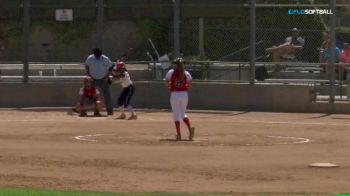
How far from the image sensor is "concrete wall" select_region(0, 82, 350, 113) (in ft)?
85.4

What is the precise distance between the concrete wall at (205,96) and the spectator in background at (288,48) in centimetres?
125

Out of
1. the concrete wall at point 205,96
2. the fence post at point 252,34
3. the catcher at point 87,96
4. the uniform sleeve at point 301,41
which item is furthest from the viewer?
the uniform sleeve at point 301,41

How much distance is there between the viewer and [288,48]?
89.3ft

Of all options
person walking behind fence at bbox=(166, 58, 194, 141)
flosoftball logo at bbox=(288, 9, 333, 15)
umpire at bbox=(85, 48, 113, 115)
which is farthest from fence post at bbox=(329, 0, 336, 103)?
person walking behind fence at bbox=(166, 58, 194, 141)

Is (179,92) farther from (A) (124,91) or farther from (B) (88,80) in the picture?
(B) (88,80)

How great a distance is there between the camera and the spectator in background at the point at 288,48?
89.3ft

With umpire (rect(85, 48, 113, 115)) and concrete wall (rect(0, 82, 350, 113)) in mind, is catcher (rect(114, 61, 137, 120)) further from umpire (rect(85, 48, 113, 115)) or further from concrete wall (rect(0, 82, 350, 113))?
concrete wall (rect(0, 82, 350, 113))

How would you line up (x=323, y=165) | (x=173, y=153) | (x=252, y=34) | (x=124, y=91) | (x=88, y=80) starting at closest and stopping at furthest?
(x=323, y=165) < (x=173, y=153) < (x=124, y=91) < (x=88, y=80) < (x=252, y=34)

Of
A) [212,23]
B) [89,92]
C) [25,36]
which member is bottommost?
[89,92]

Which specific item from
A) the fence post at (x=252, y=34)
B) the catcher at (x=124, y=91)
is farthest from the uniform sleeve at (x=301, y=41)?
the catcher at (x=124, y=91)

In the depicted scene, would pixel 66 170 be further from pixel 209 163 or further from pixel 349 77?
pixel 349 77

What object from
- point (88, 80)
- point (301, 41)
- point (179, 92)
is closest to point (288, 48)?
point (301, 41)

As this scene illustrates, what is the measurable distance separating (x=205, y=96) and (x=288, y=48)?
264 centimetres

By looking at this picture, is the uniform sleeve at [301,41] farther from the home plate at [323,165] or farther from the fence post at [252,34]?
the home plate at [323,165]
